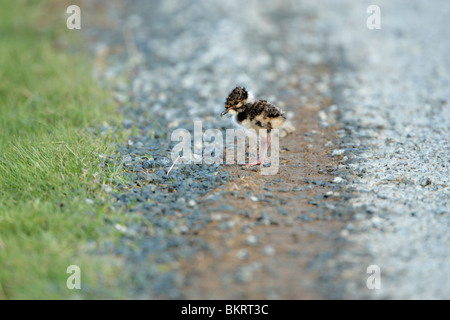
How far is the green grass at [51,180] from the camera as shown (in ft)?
16.9

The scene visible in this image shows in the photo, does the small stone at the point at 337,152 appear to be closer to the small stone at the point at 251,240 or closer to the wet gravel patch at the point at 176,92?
the wet gravel patch at the point at 176,92

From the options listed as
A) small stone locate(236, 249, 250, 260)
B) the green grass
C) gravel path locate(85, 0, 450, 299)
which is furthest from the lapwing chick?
small stone locate(236, 249, 250, 260)

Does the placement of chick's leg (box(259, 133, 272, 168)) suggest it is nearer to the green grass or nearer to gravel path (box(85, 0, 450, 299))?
gravel path (box(85, 0, 450, 299))

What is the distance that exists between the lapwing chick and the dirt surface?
24.7 inches

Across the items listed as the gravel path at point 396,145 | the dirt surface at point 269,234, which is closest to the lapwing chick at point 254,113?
the dirt surface at point 269,234

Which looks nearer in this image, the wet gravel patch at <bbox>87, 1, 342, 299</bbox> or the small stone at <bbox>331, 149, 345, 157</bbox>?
the wet gravel patch at <bbox>87, 1, 342, 299</bbox>


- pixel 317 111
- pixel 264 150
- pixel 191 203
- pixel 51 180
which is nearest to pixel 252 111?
pixel 264 150

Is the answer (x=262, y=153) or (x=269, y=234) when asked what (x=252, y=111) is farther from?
(x=269, y=234)

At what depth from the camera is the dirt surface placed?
Result: 16.5 ft

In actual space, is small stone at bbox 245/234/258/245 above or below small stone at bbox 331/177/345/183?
below

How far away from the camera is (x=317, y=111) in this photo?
9.78 meters

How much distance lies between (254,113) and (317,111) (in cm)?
251
